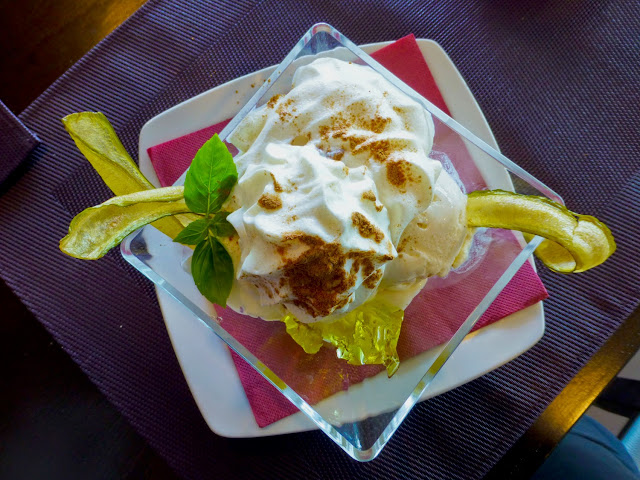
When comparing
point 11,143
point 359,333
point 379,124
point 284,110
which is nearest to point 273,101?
point 284,110

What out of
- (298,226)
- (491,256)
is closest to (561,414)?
(491,256)

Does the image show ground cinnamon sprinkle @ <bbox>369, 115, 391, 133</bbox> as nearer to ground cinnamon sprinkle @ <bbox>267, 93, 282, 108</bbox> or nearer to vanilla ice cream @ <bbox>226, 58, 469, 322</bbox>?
vanilla ice cream @ <bbox>226, 58, 469, 322</bbox>

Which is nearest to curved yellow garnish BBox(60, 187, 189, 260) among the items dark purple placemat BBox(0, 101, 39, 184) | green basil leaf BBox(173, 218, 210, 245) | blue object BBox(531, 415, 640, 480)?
green basil leaf BBox(173, 218, 210, 245)

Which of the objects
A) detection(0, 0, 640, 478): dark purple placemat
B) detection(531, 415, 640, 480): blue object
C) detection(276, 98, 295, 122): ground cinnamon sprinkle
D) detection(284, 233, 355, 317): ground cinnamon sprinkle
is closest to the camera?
detection(284, 233, 355, 317): ground cinnamon sprinkle

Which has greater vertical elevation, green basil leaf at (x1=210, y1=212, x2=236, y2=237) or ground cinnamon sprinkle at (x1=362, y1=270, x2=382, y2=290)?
green basil leaf at (x1=210, y1=212, x2=236, y2=237)

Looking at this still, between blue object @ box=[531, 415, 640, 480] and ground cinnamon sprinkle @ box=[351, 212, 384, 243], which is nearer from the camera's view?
ground cinnamon sprinkle @ box=[351, 212, 384, 243]

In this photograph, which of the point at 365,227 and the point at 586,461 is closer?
the point at 365,227

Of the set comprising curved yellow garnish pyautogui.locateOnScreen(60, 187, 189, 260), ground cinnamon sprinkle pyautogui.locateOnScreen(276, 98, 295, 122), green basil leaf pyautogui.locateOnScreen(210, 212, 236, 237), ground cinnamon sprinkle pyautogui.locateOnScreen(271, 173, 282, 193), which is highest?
ground cinnamon sprinkle pyautogui.locateOnScreen(276, 98, 295, 122)

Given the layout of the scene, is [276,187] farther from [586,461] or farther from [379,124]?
[586,461]
